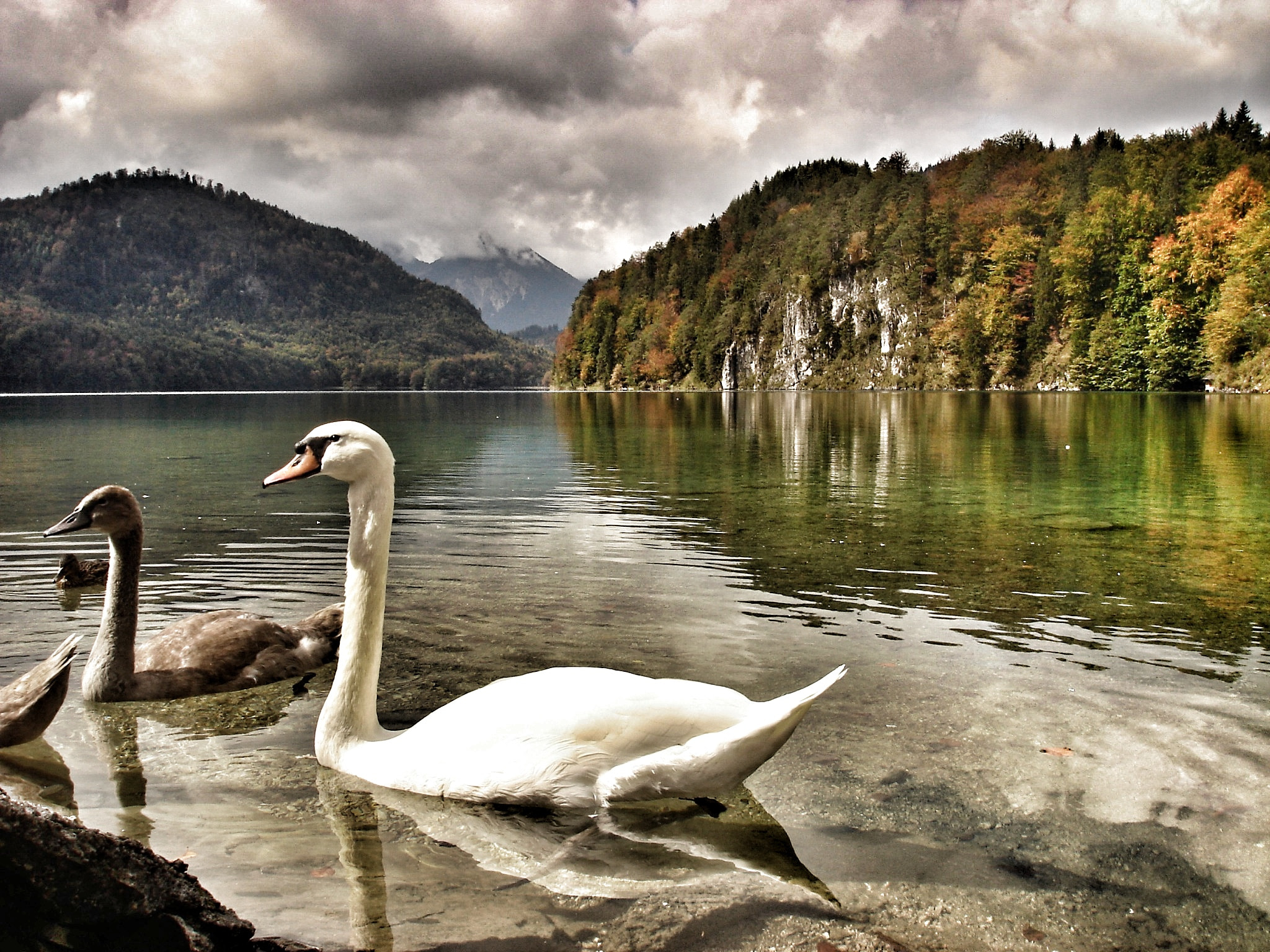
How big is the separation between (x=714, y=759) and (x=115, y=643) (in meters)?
4.89

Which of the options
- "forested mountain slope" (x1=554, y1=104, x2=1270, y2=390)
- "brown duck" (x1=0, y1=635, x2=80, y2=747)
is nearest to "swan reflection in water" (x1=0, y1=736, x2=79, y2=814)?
"brown duck" (x1=0, y1=635, x2=80, y2=747)

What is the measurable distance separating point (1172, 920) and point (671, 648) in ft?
15.3

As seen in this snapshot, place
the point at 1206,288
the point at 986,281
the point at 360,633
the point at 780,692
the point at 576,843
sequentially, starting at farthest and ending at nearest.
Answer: the point at 986,281, the point at 1206,288, the point at 780,692, the point at 360,633, the point at 576,843

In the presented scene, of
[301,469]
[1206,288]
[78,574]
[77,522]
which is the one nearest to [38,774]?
→ [77,522]

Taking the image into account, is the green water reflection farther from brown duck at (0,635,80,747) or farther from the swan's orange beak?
brown duck at (0,635,80,747)

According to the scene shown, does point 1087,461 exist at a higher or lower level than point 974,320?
lower

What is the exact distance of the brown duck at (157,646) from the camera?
654cm

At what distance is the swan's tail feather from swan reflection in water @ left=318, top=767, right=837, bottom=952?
24cm

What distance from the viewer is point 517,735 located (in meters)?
4.47

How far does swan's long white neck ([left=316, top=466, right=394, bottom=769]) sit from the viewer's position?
16.4 feet

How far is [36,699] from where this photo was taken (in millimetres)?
5223

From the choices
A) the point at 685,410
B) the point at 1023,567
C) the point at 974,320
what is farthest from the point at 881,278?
the point at 1023,567

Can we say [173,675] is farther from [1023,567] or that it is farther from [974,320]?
[974,320]

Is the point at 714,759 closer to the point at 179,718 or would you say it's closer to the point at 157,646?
the point at 179,718
